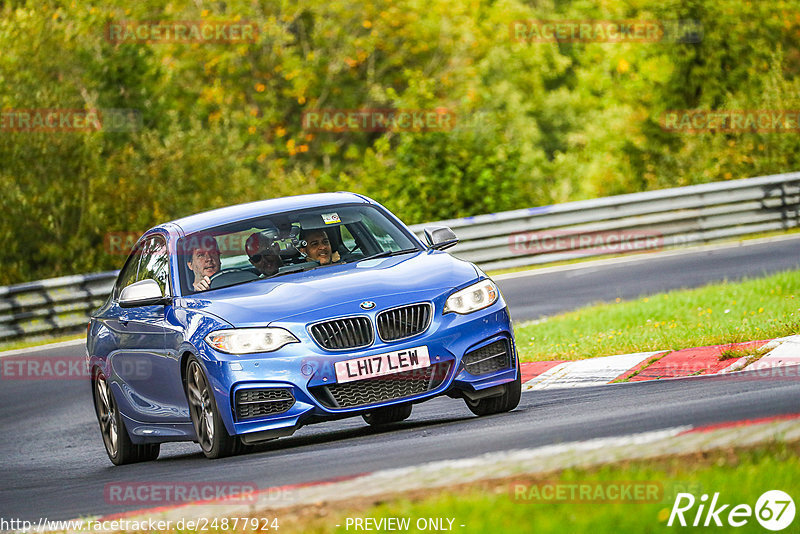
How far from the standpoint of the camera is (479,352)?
845 cm

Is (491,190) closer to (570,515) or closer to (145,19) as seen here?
(145,19)

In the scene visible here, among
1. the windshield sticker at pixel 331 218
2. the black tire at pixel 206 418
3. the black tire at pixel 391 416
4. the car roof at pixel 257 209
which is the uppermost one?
the car roof at pixel 257 209

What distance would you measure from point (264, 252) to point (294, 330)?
4.43 ft

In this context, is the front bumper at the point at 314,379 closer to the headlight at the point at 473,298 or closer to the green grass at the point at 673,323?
the headlight at the point at 473,298

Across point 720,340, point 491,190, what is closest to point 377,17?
point 491,190

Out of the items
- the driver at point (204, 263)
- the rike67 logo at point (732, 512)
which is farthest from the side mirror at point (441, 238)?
the rike67 logo at point (732, 512)

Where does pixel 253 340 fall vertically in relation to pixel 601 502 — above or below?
below

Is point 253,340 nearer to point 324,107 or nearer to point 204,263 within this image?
point 204,263

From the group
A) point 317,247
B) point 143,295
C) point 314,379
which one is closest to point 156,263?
point 143,295

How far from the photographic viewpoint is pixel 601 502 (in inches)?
188

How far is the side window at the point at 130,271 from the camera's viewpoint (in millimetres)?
10359

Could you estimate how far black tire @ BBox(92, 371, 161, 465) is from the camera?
9.96 m

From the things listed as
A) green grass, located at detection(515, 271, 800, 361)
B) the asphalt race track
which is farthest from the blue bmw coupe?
green grass, located at detection(515, 271, 800, 361)

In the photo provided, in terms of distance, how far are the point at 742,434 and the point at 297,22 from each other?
3977 centimetres
